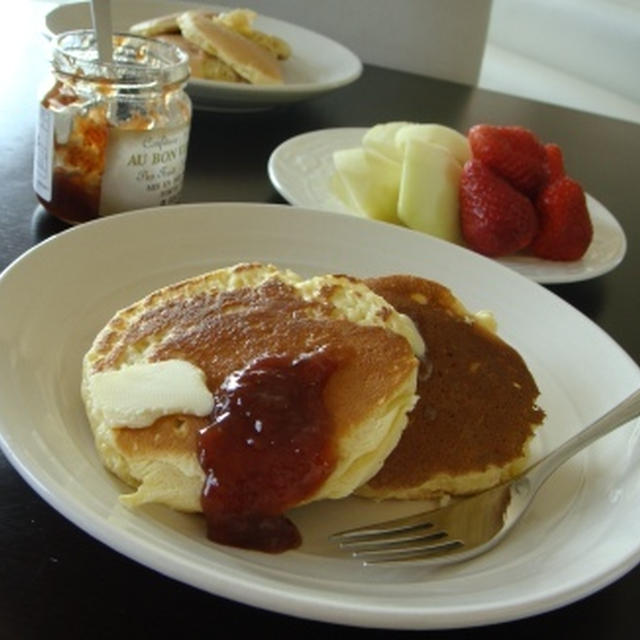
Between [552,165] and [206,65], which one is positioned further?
[206,65]

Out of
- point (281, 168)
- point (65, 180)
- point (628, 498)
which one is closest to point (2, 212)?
point (65, 180)

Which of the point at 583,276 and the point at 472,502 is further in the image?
the point at 583,276

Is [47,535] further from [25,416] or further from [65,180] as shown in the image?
[65,180]

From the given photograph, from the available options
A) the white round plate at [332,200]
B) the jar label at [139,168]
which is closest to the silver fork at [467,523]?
the white round plate at [332,200]

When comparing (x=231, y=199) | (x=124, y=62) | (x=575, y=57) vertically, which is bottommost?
(x=575, y=57)

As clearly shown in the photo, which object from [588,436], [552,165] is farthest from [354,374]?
[552,165]

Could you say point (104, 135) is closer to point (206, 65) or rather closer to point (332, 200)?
point (332, 200)
